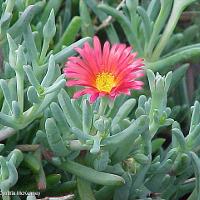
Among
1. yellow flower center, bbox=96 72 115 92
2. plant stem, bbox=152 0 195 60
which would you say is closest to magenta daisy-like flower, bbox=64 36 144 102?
yellow flower center, bbox=96 72 115 92

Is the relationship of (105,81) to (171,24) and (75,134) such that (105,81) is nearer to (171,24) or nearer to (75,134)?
(75,134)

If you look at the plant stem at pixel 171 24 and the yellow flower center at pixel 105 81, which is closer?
the yellow flower center at pixel 105 81

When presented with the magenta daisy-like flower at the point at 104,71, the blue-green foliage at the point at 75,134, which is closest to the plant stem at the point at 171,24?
the blue-green foliage at the point at 75,134

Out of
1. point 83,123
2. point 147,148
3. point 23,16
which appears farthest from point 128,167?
point 23,16

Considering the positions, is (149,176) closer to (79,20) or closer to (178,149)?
(178,149)

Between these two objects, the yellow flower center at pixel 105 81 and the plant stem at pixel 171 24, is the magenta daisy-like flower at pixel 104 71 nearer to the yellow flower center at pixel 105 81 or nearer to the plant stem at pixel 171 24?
the yellow flower center at pixel 105 81

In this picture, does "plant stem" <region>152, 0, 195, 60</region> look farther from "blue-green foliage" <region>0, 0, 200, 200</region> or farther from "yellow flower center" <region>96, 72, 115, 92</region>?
"yellow flower center" <region>96, 72, 115, 92</region>

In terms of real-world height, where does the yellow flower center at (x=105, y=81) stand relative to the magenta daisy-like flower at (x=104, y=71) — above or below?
below

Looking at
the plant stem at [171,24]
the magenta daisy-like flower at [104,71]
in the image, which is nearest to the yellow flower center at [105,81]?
the magenta daisy-like flower at [104,71]

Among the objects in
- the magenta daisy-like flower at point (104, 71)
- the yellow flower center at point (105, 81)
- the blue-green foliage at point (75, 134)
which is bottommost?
the blue-green foliage at point (75, 134)
